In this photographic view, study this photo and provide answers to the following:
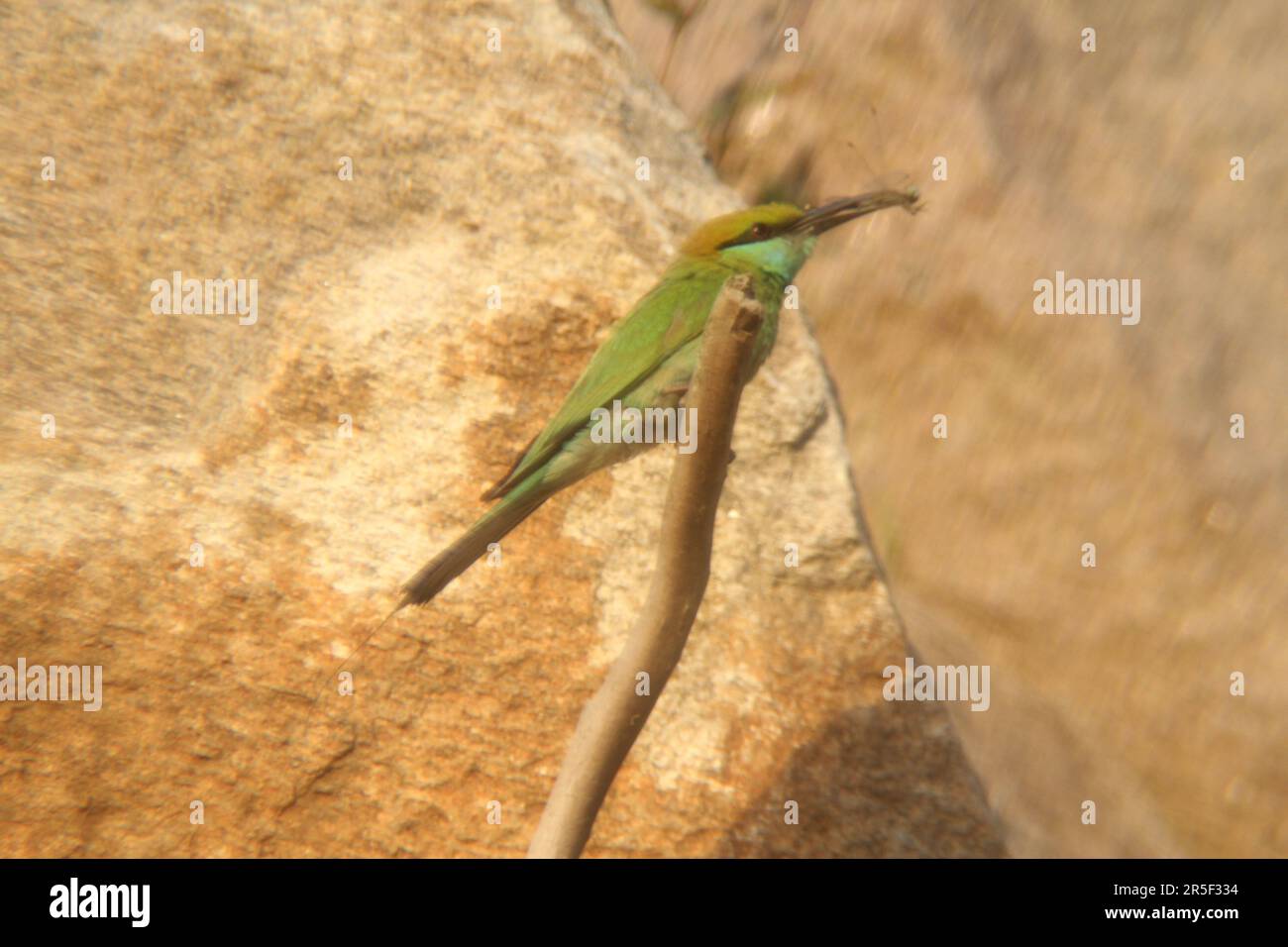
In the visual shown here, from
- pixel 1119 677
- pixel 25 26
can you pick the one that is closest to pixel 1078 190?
pixel 1119 677

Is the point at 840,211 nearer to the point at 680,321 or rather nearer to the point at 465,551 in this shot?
the point at 680,321

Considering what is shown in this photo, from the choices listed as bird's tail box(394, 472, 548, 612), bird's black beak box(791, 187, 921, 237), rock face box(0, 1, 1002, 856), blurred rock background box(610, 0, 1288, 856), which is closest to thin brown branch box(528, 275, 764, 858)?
bird's tail box(394, 472, 548, 612)

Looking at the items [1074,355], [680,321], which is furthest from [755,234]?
[1074,355]

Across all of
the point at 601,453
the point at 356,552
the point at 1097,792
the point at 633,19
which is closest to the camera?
the point at 601,453

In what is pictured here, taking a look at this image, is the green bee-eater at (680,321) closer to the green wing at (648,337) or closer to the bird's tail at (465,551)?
the green wing at (648,337)

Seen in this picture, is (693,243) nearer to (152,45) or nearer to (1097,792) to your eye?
(152,45)

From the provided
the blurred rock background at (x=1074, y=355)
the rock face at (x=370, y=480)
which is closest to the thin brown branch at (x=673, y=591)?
the rock face at (x=370, y=480)
